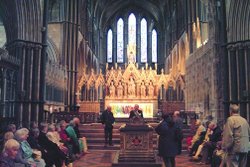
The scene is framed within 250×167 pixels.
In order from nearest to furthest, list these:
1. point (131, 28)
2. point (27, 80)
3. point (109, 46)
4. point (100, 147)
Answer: point (100, 147) → point (27, 80) → point (109, 46) → point (131, 28)

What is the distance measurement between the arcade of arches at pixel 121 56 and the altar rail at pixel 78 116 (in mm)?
832

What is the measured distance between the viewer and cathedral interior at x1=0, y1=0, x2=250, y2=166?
42.2ft

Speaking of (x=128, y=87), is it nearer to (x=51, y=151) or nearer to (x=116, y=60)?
(x=51, y=151)

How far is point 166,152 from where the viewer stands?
6.18 m

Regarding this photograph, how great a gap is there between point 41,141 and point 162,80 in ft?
48.9

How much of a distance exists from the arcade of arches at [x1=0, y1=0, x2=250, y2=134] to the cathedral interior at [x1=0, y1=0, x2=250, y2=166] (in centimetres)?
4

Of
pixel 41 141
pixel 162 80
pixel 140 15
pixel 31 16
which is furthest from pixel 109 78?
pixel 140 15

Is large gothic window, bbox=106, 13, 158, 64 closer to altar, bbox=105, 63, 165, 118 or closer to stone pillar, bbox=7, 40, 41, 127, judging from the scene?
altar, bbox=105, 63, 165, 118

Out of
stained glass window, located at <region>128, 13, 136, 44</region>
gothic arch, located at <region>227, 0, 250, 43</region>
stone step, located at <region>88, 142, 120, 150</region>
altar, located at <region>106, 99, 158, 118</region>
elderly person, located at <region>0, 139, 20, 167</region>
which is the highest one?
stained glass window, located at <region>128, 13, 136, 44</region>

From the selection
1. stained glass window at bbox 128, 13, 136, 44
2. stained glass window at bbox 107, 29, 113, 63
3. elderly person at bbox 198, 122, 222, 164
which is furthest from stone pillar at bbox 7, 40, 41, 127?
stained glass window at bbox 128, 13, 136, 44

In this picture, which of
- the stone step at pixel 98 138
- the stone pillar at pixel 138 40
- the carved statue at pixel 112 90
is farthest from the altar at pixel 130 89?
the stone pillar at pixel 138 40

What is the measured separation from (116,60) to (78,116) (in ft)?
72.5

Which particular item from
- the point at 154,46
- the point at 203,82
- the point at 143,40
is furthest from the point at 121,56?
the point at 203,82

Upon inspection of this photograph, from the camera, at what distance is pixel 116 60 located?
1499 inches
